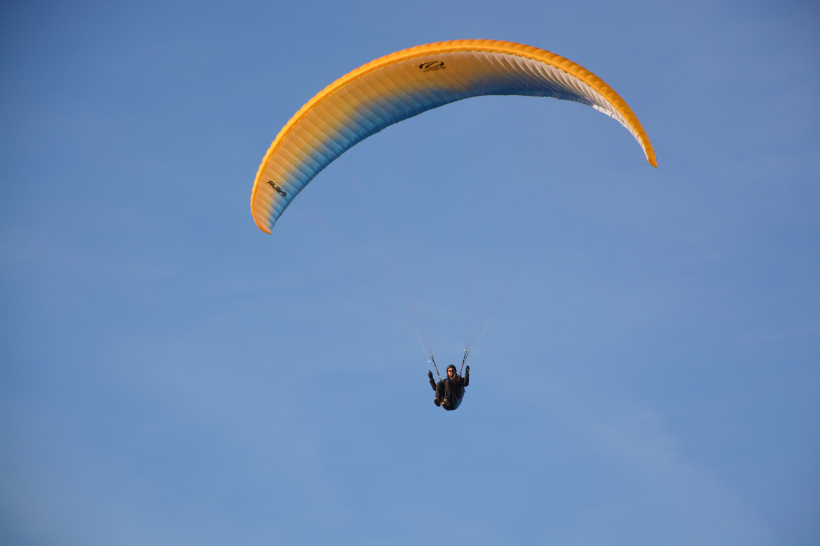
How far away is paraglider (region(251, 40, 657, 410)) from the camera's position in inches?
724

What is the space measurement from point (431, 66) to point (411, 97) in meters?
1.28

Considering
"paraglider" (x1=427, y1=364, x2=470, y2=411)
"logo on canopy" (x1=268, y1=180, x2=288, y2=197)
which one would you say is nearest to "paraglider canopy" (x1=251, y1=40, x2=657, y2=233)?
"logo on canopy" (x1=268, y1=180, x2=288, y2=197)

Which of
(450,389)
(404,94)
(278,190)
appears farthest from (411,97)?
A: (450,389)

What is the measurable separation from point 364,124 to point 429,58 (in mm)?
2828

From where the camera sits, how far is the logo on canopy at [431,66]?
1973cm

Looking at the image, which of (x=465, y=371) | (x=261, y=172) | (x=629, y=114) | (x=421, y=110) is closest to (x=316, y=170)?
(x=261, y=172)

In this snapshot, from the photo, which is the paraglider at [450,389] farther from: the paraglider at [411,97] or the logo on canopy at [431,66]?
the logo on canopy at [431,66]

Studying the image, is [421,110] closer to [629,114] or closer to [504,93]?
[504,93]

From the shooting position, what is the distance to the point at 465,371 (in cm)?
1989

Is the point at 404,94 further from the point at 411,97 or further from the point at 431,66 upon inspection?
the point at 431,66

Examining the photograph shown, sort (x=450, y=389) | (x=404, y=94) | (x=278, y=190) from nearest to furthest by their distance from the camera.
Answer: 1. (x=450, y=389)
2. (x=404, y=94)
3. (x=278, y=190)

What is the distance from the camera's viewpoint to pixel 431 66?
19.9m

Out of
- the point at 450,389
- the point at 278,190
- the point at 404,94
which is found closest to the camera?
the point at 450,389

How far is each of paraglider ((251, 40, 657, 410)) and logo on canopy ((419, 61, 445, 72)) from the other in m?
0.02
